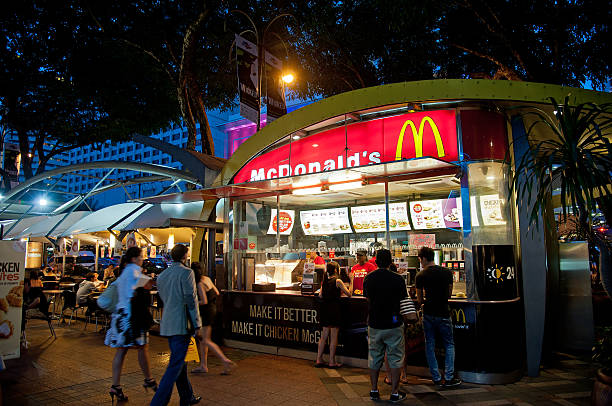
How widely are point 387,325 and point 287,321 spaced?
10.1ft

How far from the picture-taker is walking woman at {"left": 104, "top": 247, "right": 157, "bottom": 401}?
5.20 metres

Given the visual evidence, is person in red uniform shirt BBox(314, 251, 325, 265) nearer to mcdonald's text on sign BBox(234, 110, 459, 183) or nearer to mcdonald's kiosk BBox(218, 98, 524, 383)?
mcdonald's kiosk BBox(218, 98, 524, 383)

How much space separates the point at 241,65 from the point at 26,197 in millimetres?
28843

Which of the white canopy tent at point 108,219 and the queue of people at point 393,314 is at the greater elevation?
the white canopy tent at point 108,219

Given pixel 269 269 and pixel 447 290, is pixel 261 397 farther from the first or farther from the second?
pixel 269 269

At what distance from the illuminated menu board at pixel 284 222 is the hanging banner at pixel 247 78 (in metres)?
2.28

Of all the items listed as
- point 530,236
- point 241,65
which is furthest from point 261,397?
point 241,65

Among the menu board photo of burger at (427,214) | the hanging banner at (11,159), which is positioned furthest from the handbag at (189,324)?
the hanging banner at (11,159)

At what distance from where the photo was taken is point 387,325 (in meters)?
5.23

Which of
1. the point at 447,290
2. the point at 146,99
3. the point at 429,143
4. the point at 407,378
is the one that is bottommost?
the point at 407,378

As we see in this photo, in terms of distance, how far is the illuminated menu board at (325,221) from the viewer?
1009cm

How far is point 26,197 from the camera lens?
3123 cm

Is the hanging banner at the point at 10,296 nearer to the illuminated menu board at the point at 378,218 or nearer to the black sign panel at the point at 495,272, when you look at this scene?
the illuminated menu board at the point at 378,218

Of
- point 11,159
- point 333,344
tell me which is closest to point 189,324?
point 333,344
